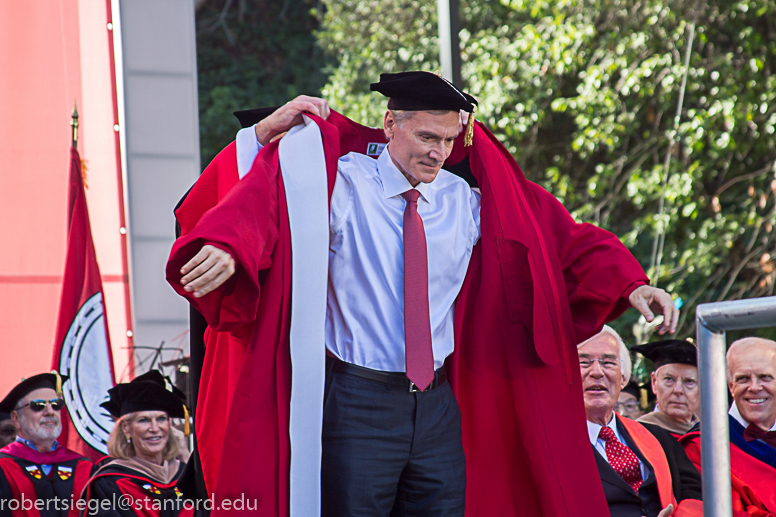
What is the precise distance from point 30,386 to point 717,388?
158 inches

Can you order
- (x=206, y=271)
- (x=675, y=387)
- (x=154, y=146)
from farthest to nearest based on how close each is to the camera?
(x=154, y=146) < (x=675, y=387) < (x=206, y=271)

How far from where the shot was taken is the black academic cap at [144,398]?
4.47m

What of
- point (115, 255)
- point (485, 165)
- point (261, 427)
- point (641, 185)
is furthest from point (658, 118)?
point (261, 427)

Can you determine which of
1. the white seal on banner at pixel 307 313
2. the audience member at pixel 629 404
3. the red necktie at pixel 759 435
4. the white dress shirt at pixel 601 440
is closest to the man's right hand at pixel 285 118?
the white seal on banner at pixel 307 313

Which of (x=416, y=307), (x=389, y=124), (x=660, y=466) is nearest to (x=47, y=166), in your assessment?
(x=389, y=124)

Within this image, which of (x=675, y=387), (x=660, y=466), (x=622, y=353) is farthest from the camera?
(x=675, y=387)

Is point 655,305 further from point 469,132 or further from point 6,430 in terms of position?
point 6,430

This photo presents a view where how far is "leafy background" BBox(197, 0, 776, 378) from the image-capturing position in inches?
347

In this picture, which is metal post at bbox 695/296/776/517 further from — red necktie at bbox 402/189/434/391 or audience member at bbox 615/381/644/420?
audience member at bbox 615/381/644/420

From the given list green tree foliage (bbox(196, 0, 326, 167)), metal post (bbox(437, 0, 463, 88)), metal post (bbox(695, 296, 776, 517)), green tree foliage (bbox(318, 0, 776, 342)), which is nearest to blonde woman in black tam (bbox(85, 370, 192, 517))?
metal post (bbox(437, 0, 463, 88))

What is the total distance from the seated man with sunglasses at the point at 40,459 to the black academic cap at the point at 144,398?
0.30 metres

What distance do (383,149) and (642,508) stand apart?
5.23 feet

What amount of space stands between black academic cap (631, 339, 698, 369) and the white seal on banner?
2.85 m

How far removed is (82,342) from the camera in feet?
15.0
